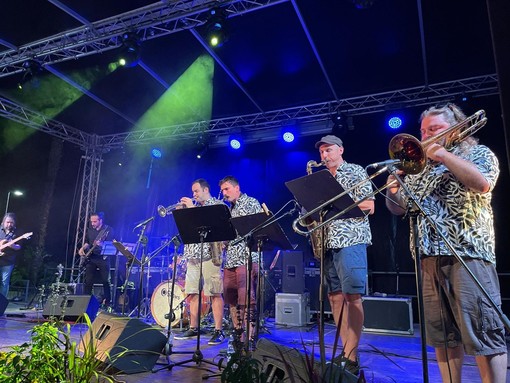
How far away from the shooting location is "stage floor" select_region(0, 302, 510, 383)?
3.34 meters

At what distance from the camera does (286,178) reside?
10.6m

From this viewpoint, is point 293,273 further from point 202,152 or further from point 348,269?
point 348,269

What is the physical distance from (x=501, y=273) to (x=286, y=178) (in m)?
5.56

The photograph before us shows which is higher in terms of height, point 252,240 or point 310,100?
point 310,100

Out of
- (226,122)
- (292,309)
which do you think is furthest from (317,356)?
(226,122)

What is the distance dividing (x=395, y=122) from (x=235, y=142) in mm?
4286

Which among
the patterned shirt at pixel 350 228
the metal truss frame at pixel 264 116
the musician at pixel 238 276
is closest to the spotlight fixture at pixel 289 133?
the metal truss frame at pixel 264 116

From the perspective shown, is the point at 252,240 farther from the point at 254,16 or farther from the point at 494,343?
the point at 254,16

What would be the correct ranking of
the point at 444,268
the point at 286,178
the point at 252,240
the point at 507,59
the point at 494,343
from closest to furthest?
the point at 507,59, the point at 494,343, the point at 444,268, the point at 252,240, the point at 286,178

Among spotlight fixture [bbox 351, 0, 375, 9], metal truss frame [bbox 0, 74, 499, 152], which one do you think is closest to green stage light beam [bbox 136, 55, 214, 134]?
metal truss frame [bbox 0, 74, 499, 152]

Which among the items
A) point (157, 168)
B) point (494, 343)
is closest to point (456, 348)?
point (494, 343)

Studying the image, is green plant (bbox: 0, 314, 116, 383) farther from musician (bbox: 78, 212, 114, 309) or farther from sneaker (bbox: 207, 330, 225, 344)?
musician (bbox: 78, 212, 114, 309)

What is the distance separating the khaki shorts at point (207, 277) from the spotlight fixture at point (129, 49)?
13.0 ft

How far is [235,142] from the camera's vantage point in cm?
1056
